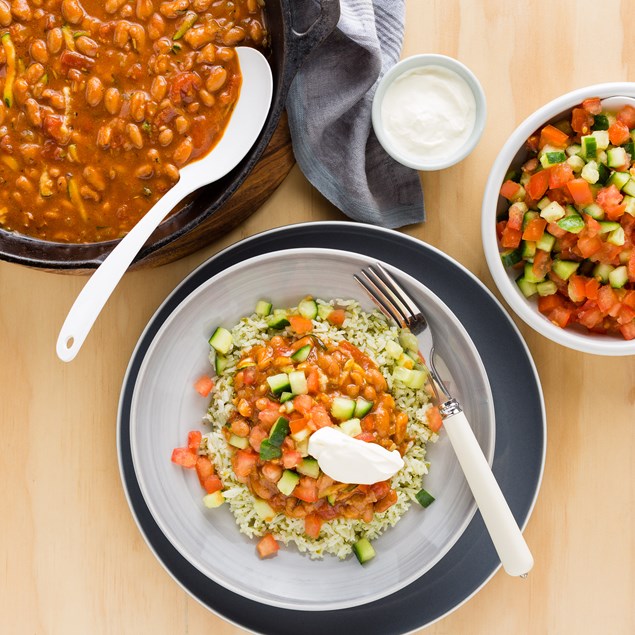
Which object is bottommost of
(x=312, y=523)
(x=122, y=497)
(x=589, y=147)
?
(x=122, y=497)

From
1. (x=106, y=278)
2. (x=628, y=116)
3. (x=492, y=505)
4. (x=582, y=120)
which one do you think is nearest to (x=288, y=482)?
(x=492, y=505)

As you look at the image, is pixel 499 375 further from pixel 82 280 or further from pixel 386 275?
pixel 82 280

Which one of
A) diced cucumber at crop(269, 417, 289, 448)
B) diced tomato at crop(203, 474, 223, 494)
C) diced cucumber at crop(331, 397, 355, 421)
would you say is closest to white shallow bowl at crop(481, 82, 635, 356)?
diced cucumber at crop(331, 397, 355, 421)

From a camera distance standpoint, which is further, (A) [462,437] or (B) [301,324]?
(B) [301,324]

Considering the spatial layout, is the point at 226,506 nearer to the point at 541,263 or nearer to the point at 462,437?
the point at 462,437

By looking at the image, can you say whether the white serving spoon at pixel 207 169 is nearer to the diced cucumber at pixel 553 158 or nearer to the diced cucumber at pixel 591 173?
the diced cucumber at pixel 553 158

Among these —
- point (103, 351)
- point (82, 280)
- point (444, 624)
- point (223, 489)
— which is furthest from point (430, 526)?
point (82, 280)
